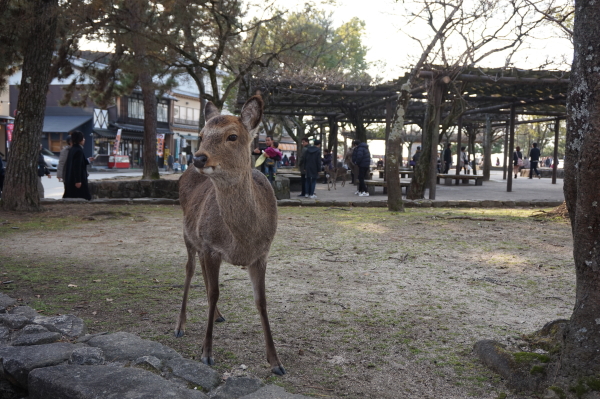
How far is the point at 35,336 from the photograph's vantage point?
3.61 meters

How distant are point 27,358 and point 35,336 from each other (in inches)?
14.0

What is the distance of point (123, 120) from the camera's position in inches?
1754

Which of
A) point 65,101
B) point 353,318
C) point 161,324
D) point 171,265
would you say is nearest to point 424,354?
point 353,318

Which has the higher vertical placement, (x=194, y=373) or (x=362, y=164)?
(x=362, y=164)

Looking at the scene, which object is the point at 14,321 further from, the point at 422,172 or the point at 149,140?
the point at 149,140

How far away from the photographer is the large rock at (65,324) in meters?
3.74

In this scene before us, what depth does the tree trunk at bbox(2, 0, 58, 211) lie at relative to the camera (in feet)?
34.4

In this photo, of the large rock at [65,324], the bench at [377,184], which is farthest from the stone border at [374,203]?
the large rock at [65,324]

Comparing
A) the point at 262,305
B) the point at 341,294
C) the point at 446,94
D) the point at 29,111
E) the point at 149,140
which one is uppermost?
the point at 446,94

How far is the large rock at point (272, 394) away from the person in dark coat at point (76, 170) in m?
8.41

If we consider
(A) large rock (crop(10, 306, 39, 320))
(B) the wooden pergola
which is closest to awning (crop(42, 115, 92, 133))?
(B) the wooden pergola

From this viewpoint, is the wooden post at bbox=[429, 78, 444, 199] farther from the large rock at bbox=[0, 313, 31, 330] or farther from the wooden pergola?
the large rock at bbox=[0, 313, 31, 330]

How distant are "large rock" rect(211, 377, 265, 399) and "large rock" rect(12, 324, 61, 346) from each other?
1378 millimetres

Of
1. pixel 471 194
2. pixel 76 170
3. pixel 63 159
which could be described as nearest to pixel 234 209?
pixel 76 170
